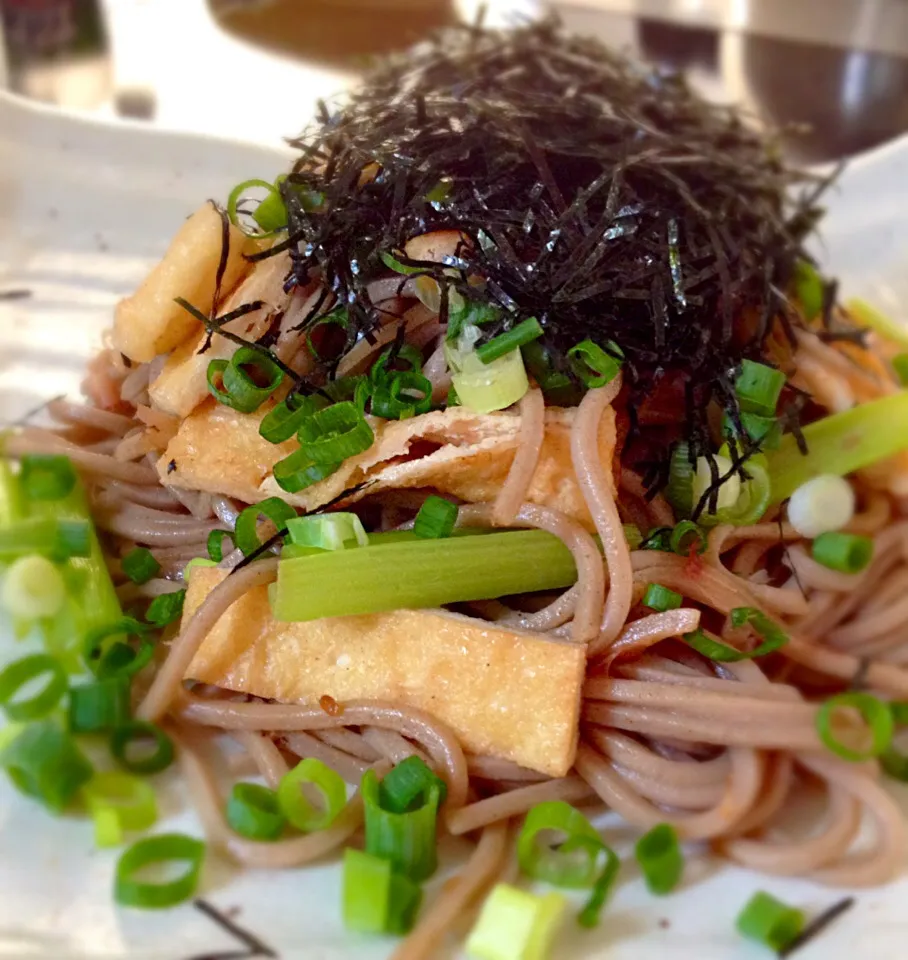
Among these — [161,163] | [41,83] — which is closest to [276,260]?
[161,163]

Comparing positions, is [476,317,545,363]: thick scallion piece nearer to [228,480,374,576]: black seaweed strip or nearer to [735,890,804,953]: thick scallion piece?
A: [228,480,374,576]: black seaweed strip

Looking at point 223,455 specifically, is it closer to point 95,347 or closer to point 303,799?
point 303,799

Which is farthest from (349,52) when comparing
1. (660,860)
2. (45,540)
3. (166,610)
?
(660,860)

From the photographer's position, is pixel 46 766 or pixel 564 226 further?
pixel 564 226

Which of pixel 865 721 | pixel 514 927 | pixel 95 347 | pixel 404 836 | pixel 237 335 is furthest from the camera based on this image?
pixel 95 347

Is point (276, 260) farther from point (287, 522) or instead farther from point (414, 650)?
point (414, 650)

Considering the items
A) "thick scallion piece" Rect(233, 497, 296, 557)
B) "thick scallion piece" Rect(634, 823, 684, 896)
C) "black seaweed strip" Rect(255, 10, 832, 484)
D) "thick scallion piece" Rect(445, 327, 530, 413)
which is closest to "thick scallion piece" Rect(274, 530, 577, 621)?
"thick scallion piece" Rect(233, 497, 296, 557)

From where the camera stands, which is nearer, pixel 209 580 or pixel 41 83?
pixel 209 580
